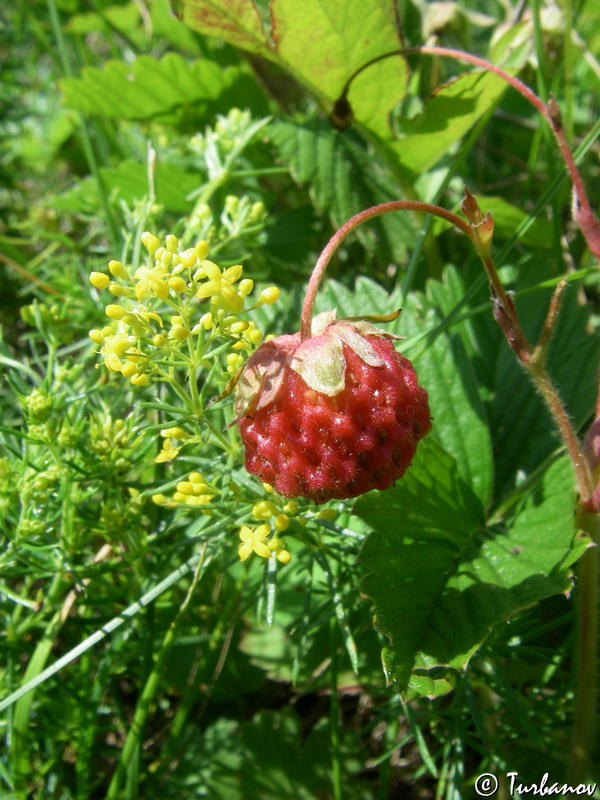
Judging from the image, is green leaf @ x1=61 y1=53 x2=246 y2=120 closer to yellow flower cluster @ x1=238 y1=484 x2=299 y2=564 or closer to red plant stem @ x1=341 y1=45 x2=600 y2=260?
red plant stem @ x1=341 y1=45 x2=600 y2=260

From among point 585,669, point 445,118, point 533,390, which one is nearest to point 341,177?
point 445,118

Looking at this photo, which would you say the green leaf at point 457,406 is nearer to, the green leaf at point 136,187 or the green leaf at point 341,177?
the green leaf at point 341,177

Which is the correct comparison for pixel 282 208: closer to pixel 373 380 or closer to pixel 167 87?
pixel 167 87

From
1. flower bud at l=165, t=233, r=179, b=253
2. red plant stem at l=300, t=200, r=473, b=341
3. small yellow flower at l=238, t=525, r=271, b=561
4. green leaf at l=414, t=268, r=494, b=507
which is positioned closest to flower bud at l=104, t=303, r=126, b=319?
flower bud at l=165, t=233, r=179, b=253

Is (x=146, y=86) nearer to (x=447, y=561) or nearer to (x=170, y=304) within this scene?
(x=170, y=304)

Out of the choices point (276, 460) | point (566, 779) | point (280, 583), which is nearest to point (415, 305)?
point (280, 583)

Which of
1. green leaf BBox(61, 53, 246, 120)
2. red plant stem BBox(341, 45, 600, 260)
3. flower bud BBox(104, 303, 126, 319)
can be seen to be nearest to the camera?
flower bud BBox(104, 303, 126, 319)
